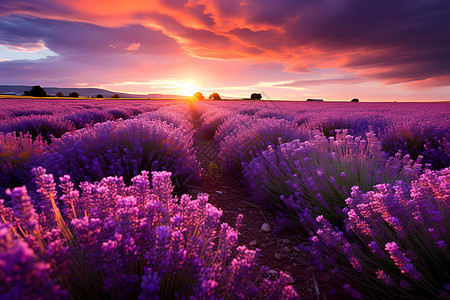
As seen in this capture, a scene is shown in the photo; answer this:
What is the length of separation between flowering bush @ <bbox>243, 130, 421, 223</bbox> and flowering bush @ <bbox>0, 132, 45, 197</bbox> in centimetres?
308

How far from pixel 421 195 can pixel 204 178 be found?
9.99 ft

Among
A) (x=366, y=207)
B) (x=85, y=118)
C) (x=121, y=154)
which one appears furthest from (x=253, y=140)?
(x=85, y=118)

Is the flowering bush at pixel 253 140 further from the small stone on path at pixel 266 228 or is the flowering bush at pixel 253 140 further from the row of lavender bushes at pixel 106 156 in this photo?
the small stone on path at pixel 266 228

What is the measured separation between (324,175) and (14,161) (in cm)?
411

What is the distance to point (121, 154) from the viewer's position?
3389 millimetres

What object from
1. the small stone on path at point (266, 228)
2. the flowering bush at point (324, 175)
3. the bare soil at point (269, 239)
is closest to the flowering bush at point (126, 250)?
the bare soil at point (269, 239)

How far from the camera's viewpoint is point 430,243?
1528 millimetres

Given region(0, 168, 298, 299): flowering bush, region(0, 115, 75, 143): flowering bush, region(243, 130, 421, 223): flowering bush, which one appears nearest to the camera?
region(0, 168, 298, 299): flowering bush

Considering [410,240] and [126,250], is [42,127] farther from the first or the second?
[410,240]

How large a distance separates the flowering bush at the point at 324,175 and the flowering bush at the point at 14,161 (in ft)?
10.1

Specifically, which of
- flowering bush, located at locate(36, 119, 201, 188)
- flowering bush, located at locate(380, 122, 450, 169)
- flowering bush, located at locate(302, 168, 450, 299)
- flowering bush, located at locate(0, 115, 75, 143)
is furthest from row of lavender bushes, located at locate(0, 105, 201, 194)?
flowering bush, located at locate(380, 122, 450, 169)

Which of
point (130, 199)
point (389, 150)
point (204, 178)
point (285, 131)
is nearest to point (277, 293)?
point (130, 199)

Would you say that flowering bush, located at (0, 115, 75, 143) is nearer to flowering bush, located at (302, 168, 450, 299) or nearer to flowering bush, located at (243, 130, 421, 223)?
flowering bush, located at (243, 130, 421, 223)

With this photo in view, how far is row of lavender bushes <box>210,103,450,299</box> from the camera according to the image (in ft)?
4.90
